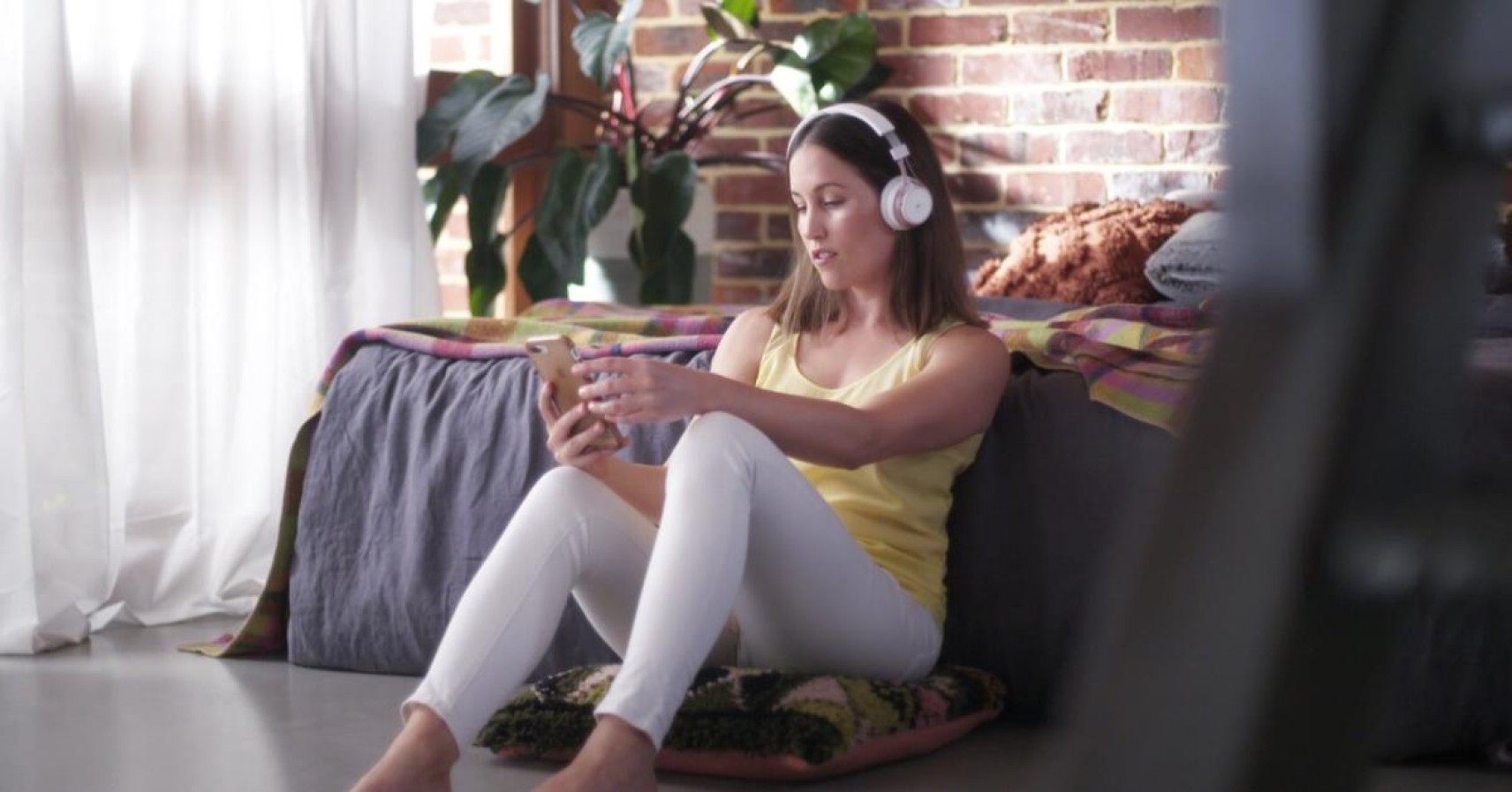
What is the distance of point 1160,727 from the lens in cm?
22

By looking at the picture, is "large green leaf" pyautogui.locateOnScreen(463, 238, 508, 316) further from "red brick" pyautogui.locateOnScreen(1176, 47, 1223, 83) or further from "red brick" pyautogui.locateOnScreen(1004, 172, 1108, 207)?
"red brick" pyautogui.locateOnScreen(1176, 47, 1223, 83)

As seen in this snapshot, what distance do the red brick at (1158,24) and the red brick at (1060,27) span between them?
41 mm

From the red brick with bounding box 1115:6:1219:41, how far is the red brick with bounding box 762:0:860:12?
648 mm

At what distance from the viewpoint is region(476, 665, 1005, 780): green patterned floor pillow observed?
1745 millimetres

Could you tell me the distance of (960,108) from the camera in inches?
161

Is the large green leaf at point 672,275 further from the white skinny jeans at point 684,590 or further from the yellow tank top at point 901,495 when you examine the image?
the white skinny jeans at point 684,590

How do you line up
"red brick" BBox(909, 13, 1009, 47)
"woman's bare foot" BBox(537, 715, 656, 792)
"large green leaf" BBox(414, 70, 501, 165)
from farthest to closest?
"red brick" BBox(909, 13, 1009, 47), "large green leaf" BBox(414, 70, 501, 165), "woman's bare foot" BBox(537, 715, 656, 792)

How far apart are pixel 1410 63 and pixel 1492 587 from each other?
7 cm

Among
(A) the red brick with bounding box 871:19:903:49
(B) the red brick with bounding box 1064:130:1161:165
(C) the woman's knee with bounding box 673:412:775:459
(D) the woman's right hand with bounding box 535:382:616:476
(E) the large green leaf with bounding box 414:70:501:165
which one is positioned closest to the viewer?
(C) the woman's knee with bounding box 673:412:775:459

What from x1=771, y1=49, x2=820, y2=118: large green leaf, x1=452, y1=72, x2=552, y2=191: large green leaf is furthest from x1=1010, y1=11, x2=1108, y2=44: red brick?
x1=452, y1=72, x2=552, y2=191: large green leaf

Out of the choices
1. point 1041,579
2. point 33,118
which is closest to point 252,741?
point 1041,579

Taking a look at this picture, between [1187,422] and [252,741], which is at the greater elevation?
[1187,422]

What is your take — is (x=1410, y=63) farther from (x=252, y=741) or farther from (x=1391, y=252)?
(x=252, y=741)

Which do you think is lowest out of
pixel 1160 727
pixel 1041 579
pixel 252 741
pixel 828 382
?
pixel 252 741
